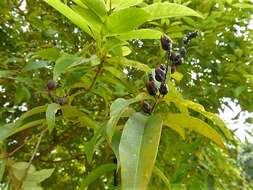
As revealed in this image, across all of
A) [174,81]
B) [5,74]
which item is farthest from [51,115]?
[174,81]

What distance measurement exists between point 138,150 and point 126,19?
212 mm

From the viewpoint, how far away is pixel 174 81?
1.59 m

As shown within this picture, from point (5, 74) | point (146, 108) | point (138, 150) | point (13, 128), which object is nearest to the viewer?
point (138, 150)

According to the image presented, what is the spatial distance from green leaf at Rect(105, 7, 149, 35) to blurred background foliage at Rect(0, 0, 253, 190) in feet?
1.44

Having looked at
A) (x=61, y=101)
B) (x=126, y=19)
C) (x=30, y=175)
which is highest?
(x=126, y=19)

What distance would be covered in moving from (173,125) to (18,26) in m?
1.26

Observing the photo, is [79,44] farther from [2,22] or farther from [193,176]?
[193,176]

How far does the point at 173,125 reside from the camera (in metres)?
0.70

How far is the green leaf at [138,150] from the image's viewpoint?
0.54 metres

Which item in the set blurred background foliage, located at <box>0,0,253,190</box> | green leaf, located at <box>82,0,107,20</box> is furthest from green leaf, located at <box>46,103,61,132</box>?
blurred background foliage, located at <box>0,0,253,190</box>

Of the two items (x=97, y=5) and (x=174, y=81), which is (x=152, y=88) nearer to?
(x=97, y=5)

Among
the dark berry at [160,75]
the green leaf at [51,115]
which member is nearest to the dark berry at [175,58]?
the dark berry at [160,75]

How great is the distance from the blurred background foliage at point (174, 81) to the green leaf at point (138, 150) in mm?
523

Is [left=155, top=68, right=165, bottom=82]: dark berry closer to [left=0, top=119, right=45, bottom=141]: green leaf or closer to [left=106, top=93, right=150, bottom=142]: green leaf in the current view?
[left=106, top=93, right=150, bottom=142]: green leaf
